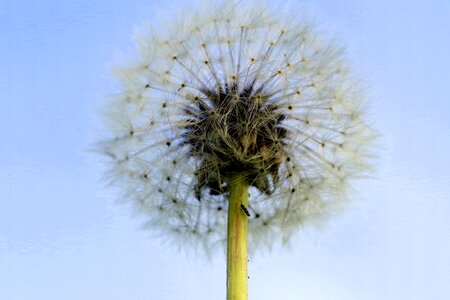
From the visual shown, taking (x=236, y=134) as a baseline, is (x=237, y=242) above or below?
below

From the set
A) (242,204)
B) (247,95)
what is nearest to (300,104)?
(247,95)

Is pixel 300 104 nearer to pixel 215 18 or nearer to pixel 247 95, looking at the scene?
pixel 247 95

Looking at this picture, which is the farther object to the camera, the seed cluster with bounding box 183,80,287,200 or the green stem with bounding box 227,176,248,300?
the seed cluster with bounding box 183,80,287,200

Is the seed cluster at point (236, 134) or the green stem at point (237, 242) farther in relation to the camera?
the seed cluster at point (236, 134)

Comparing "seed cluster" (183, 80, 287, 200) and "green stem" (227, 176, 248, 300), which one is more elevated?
"seed cluster" (183, 80, 287, 200)

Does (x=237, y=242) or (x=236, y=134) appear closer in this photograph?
(x=237, y=242)
